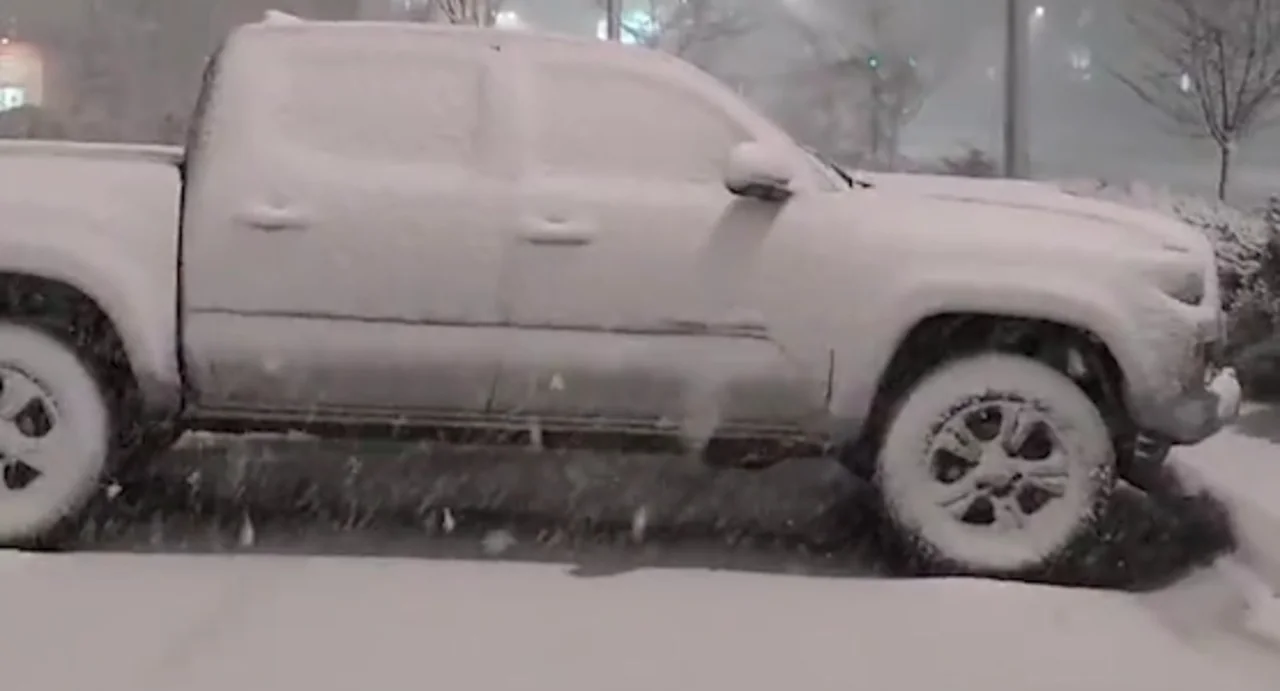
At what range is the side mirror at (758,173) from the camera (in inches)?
225

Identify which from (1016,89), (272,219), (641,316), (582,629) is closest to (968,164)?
(1016,89)

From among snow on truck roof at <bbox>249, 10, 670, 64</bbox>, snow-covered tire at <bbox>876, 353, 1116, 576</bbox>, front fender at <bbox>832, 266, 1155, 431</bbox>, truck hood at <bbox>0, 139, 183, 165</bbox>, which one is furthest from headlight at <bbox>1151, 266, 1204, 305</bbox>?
truck hood at <bbox>0, 139, 183, 165</bbox>

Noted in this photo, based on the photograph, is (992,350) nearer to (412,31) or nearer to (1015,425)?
(1015,425)

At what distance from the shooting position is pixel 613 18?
15.5 meters

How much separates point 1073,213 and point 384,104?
2420mm

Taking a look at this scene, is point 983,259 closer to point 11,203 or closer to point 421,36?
point 421,36

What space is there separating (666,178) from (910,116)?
487 inches

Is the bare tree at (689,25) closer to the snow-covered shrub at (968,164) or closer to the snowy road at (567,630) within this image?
the snow-covered shrub at (968,164)

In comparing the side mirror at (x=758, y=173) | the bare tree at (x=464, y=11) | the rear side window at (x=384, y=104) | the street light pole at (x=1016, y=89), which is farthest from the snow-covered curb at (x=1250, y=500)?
the bare tree at (x=464, y=11)

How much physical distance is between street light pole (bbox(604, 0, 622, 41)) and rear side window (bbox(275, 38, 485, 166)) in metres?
9.23

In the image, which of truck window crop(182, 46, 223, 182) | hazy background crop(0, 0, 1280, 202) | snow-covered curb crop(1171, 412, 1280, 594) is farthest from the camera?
hazy background crop(0, 0, 1280, 202)

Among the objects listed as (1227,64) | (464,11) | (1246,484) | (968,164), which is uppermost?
(464,11)

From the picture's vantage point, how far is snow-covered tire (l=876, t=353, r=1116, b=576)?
568 cm

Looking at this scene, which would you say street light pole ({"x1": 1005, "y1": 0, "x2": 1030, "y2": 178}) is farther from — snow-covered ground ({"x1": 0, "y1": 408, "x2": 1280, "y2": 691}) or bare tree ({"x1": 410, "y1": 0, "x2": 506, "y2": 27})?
snow-covered ground ({"x1": 0, "y1": 408, "x2": 1280, "y2": 691})
